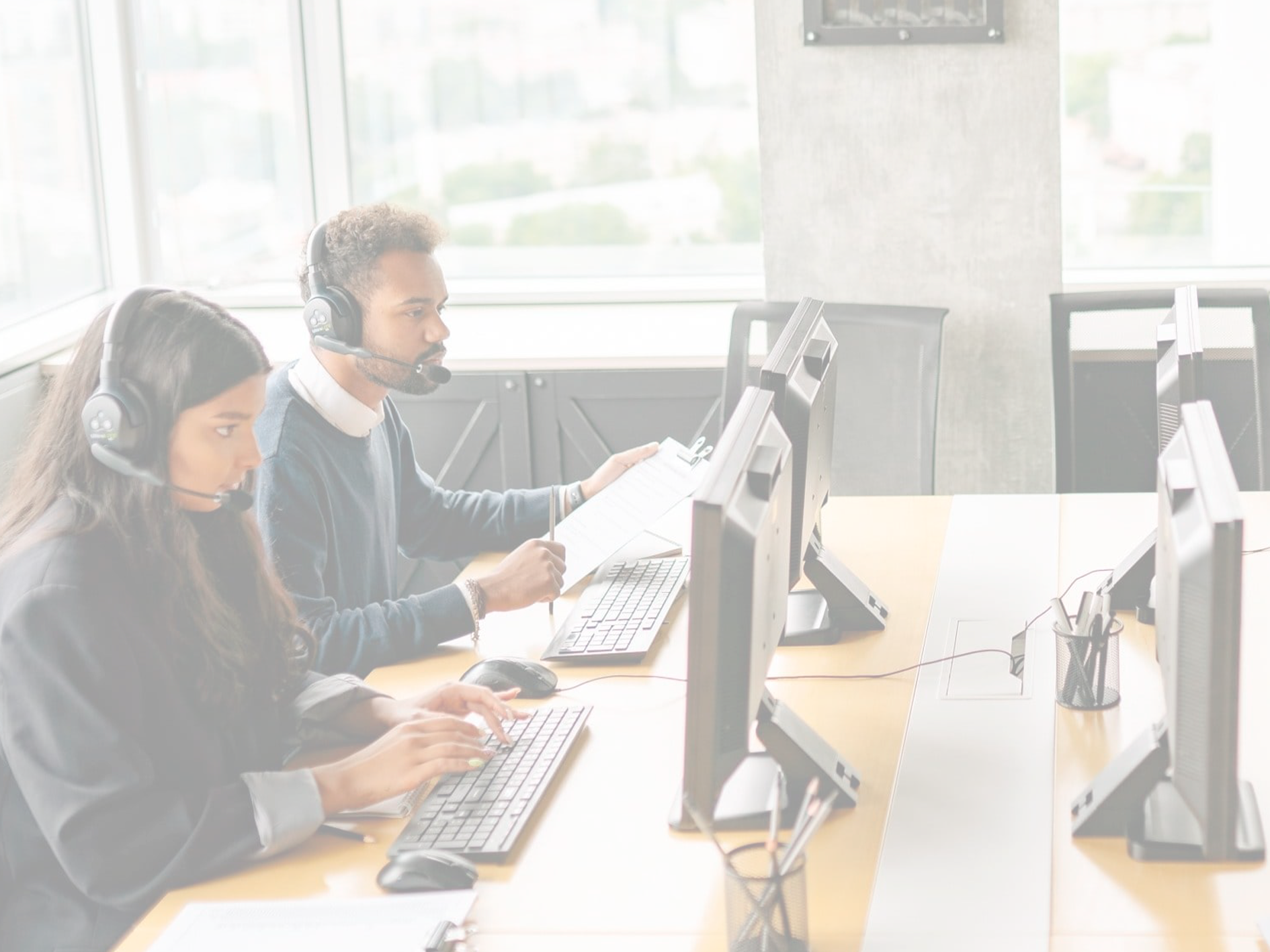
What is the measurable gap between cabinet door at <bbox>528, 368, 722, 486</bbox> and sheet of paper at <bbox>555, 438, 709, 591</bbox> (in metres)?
1.05

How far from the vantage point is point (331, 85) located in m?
4.33

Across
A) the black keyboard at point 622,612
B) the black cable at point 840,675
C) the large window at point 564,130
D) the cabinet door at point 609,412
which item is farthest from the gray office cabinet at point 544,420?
the black cable at point 840,675

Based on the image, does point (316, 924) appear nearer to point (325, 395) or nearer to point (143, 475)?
point (143, 475)

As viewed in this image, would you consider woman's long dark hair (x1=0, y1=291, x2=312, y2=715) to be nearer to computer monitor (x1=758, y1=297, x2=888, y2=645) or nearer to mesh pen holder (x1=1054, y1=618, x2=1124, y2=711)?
computer monitor (x1=758, y1=297, x2=888, y2=645)

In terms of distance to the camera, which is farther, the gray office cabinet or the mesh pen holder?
the gray office cabinet

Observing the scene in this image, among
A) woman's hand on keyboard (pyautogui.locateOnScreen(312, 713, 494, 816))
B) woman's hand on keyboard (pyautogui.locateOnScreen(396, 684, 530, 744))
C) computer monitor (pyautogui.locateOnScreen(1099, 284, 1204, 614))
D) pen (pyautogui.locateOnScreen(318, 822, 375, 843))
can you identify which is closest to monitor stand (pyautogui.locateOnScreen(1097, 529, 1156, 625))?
computer monitor (pyautogui.locateOnScreen(1099, 284, 1204, 614))

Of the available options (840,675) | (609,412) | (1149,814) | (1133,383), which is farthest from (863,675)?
(609,412)

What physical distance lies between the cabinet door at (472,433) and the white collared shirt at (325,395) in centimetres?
134

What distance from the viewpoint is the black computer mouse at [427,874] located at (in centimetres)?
149

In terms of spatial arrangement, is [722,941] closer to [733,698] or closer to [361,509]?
[733,698]

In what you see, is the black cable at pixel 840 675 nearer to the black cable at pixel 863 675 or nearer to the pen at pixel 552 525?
the black cable at pixel 863 675

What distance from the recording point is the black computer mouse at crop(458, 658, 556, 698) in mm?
1974

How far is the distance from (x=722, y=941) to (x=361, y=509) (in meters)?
1.12

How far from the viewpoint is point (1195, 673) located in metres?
1.25
